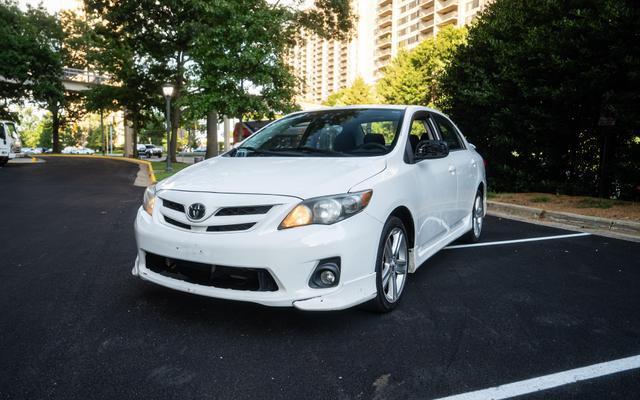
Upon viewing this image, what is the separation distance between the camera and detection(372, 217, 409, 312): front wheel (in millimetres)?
3295

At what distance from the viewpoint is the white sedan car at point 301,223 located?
2.89 metres

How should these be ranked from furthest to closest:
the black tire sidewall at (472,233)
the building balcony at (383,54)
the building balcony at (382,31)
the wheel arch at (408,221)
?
1. the building balcony at (382,31)
2. the building balcony at (383,54)
3. the black tire sidewall at (472,233)
4. the wheel arch at (408,221)

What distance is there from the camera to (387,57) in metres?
100

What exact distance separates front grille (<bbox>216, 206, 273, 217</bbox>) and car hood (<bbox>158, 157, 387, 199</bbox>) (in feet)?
0.37

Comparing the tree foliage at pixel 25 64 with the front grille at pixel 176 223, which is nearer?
the front grille at pixel 176 223

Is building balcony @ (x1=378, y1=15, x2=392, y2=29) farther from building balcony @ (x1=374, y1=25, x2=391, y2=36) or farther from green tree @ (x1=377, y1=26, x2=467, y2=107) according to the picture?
green tree @ (x1=377, y1=26, x2=467, y2=107)

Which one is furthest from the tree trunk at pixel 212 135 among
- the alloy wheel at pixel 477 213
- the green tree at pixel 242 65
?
the alloy wheel at pixel 477 213

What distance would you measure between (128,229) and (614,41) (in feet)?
30.0

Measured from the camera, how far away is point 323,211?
9.71ft

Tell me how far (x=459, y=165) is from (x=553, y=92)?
20.0 ft

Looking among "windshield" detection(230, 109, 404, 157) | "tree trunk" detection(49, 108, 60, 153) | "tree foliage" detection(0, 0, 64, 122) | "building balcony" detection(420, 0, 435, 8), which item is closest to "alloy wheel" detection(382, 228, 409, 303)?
"windshield" detection(230, 109, 404, 157)

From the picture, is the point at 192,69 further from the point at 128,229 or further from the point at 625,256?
the point at 625,256

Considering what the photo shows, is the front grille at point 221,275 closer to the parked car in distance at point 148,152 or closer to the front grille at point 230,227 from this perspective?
the front grille at point 230,227

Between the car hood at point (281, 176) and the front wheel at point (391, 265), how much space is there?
442mm
